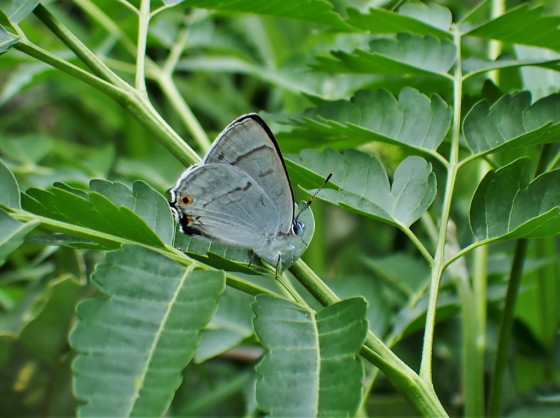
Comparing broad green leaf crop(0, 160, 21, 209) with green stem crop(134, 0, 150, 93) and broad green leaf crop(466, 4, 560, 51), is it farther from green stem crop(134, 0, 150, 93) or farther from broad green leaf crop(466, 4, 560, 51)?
broad green leaf crop(466, 4, 560, 51)

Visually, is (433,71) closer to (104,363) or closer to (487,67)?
(487,67)

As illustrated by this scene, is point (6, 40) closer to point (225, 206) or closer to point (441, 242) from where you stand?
point (225, 206)

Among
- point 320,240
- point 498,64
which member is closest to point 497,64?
point 498,64

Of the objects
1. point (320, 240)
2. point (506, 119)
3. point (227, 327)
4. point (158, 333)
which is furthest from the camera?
point (320, 240)

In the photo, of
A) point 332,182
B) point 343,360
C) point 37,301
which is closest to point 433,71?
point 332,182

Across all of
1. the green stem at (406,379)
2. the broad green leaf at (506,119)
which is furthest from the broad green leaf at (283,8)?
the green stem at (406,379)
